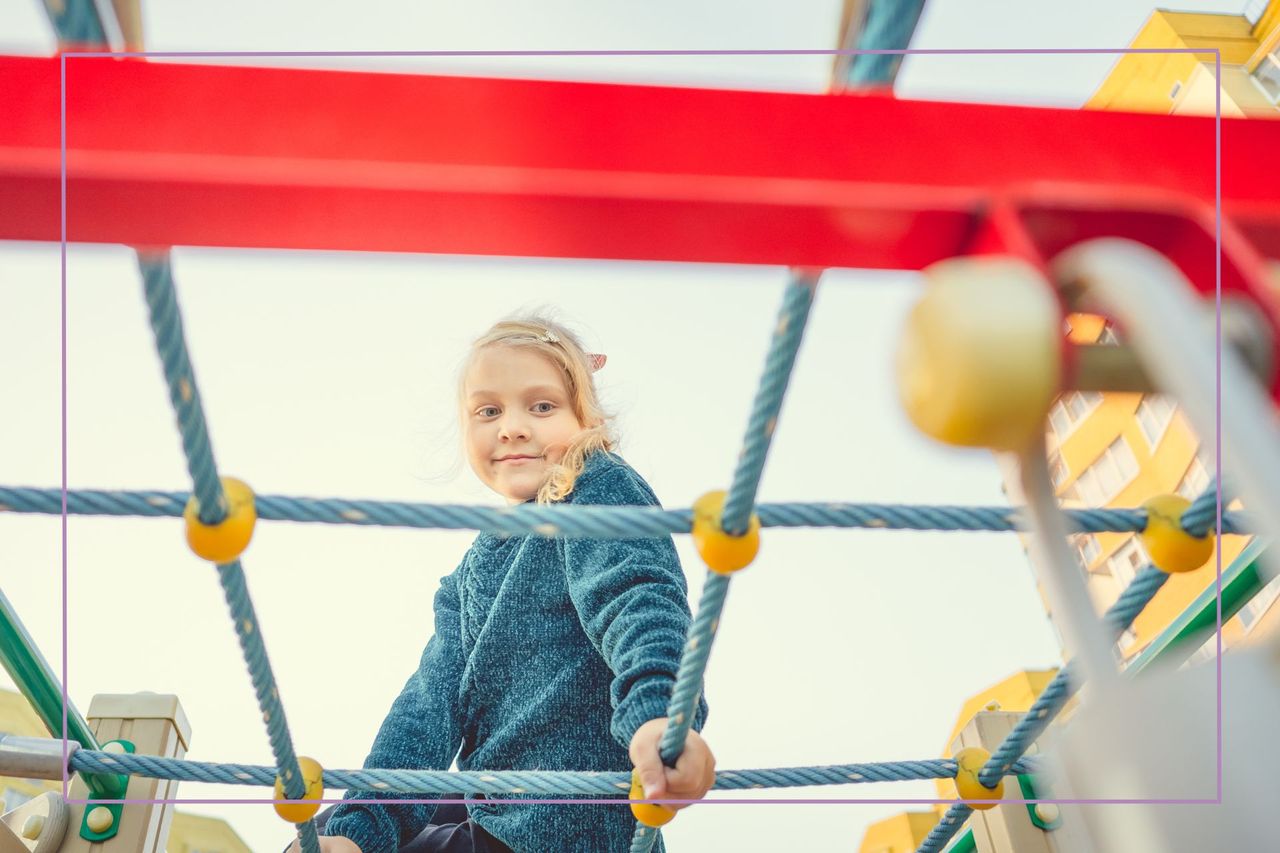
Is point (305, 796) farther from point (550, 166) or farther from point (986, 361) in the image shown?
point (986, 361)

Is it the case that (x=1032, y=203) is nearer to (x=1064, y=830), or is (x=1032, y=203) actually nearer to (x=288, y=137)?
(x=288, y=137)

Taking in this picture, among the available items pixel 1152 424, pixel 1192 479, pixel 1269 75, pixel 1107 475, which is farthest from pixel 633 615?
pixel 1269 75

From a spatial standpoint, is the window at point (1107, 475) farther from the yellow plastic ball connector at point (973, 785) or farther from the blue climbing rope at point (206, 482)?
the blue climbing rope at point (206, 482)

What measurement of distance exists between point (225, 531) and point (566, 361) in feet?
2.05

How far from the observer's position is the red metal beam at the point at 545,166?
0.35 m

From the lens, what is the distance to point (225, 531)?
1.72 ft

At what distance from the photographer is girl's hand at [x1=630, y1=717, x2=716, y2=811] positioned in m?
0.64

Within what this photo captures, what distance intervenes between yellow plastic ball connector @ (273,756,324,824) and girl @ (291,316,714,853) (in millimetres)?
81

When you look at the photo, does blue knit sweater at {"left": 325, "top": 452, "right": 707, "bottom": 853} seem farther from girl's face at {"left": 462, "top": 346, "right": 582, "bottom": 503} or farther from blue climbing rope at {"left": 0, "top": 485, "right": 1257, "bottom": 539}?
blue climbing rope at {"left": 0, "top": 485, "right": 1257, "bottom": 539}

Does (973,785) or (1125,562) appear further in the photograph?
(1125,562)

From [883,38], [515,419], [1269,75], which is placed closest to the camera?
[883,38]

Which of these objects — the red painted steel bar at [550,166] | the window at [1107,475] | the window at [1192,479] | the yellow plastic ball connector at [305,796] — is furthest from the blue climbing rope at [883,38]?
the window at [1107,475]

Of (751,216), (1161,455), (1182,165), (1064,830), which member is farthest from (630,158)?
(1161,455)

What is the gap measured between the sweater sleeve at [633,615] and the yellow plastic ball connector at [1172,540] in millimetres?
318
